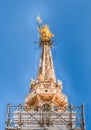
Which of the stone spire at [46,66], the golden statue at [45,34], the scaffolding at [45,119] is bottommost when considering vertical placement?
the scaffolding at [45,119]

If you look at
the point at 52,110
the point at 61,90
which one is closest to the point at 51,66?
the point at 61,90

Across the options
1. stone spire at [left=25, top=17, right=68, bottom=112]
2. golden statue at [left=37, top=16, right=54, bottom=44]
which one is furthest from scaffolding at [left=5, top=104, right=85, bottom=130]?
golden statue at [left=37, top=16, right=54, bottom=44]

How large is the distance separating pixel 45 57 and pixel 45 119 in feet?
65.7

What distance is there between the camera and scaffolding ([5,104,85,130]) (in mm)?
66125

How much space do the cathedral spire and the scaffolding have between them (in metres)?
11.7

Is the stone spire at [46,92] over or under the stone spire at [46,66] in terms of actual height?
under

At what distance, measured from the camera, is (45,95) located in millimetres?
76062

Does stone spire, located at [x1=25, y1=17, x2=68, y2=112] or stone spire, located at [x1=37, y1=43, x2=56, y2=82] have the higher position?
stone spire, located at [x1=37, y1=43, x2=56, y2=82]

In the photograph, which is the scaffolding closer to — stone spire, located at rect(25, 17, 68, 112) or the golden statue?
stone spire, located at rect(25, 17, 68, 112)

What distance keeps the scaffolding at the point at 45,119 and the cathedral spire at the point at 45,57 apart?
38.3 feet

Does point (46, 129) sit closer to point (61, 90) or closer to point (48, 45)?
point (61, 90)

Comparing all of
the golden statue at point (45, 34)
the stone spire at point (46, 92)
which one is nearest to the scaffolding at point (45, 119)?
the stone spire at point (46, 92)

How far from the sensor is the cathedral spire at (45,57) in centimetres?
8044

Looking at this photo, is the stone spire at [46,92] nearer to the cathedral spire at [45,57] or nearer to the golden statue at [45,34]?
the cathedral spire at [45,57]
